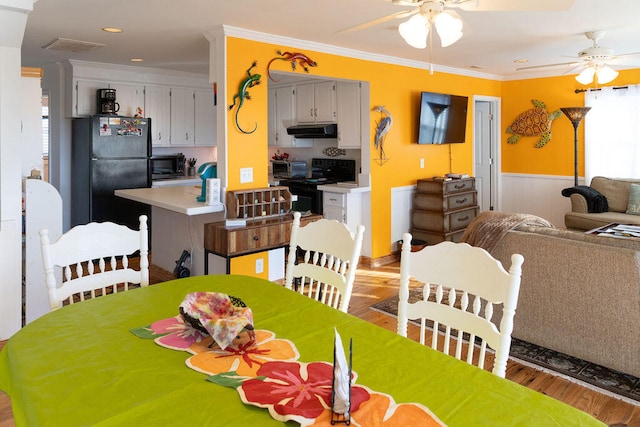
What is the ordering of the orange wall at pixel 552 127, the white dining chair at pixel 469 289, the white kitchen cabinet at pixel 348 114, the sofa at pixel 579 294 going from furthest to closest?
the orange wall at pixel 552 127 → the white kitchen cabinet at pixel 348 114 → the sofa at pixel 579 294 → the white dining chair at pixel 469 289

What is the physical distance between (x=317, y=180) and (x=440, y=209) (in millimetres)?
1572

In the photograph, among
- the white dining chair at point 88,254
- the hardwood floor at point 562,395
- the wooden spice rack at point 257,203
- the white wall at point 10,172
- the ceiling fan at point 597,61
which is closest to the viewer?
the white dining chair at point 88,254

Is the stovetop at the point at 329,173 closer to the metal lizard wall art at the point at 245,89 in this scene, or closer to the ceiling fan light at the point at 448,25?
the metal lizard wall art at the point at 245,89

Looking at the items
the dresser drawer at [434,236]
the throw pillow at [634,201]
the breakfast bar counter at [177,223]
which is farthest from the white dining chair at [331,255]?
the throw pillow at [634,201]

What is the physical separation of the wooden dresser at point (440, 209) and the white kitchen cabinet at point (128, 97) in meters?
3.72

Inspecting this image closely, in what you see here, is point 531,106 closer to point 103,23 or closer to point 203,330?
point 103,23

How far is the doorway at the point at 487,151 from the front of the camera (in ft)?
23.7

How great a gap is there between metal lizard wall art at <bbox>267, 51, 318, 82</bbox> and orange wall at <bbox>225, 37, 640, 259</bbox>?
0.15ft

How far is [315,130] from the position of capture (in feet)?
20.2

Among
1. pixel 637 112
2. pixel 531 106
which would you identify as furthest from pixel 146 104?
pixel 637 112

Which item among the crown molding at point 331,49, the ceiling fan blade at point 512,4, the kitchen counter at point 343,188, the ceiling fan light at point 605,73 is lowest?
the kitchen counter at point 343,188

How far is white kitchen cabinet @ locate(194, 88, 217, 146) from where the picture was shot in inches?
274

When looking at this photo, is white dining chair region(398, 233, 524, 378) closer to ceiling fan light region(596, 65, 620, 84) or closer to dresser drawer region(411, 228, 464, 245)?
ceiling fan light region(596, 65, 620, 84)

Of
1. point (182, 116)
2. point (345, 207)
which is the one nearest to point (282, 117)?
point (182, 116)
